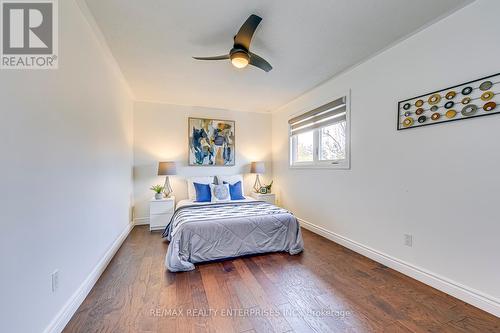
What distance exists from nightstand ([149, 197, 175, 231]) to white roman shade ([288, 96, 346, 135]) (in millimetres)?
2775

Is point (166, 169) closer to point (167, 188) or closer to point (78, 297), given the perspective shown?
point (167, 188)

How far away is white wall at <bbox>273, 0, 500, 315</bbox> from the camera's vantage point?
5.31ft

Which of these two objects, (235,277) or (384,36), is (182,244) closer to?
(235,277)

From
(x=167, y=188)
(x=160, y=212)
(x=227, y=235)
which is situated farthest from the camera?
(x=167, y=188)

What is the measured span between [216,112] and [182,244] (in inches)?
120

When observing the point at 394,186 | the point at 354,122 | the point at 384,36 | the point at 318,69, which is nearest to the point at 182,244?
the point at 394,186

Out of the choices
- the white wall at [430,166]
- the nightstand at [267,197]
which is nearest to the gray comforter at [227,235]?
the white wall at [430,166]

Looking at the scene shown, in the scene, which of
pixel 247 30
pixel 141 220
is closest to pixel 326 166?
pixel 247 30

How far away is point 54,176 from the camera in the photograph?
138 centimetres

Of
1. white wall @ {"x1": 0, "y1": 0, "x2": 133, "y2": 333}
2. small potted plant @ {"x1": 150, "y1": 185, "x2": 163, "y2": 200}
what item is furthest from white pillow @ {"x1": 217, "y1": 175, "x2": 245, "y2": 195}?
white wall @ {"x1": 0, "y1": 0, "x2": 133, "y2": 333}

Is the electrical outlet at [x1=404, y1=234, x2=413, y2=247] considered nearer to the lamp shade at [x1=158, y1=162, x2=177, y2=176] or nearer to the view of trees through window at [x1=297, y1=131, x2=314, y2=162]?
the view of trees through window at [x1=297, y1=131, x2=314, y2=162]

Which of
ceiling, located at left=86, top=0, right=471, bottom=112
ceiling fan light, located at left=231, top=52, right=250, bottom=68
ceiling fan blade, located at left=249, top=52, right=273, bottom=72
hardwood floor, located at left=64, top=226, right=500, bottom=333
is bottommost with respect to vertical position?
hardwood floor, located at left=64, top=226, right=500, bottom=333

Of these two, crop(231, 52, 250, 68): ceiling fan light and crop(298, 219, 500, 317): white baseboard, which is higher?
crop(231, 52, 250, 68): ceiling fan light

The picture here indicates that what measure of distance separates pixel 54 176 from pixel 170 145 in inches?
115
